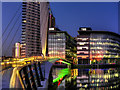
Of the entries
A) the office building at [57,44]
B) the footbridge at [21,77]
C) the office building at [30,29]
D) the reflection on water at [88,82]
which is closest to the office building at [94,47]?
the office building at [57,44]

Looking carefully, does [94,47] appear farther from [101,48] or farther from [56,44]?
[56,44]

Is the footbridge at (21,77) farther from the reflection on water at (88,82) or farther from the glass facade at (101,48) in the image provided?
the glass facade at (101,48)

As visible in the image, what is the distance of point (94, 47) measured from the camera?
120 metres

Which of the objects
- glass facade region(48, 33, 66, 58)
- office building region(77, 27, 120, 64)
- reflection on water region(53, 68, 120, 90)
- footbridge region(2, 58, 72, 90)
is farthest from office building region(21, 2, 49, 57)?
footbridge region(2, 58, 72, 90)

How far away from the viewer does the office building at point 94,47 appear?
11788 centimetres

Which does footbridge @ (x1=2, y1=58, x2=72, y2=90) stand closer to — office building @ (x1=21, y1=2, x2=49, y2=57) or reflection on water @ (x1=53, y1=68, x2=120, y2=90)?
reflection on water @ (x1=53, y1=68, x2=120, y2=90)

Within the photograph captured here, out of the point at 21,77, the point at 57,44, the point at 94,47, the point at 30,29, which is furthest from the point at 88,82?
the point at 30,29

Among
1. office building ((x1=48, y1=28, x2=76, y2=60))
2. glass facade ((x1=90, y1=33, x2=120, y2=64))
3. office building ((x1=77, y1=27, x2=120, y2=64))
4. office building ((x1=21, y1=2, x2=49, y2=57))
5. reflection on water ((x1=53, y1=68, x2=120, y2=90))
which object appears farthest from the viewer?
office building ((x1=21, y1=2, x2=49, y2=57))

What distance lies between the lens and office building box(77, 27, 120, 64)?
387 feet

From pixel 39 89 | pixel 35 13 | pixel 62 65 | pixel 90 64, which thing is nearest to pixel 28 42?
pixel 35 13

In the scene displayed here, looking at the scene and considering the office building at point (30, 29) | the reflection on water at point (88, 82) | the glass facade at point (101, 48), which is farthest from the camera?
the office building at point (30, 29)

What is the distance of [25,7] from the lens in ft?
463

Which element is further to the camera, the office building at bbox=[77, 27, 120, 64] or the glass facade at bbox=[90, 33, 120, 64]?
the glass facade at bbox=[90, 33, 120, 64]

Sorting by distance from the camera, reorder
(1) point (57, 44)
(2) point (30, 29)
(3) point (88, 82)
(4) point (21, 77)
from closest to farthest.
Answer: (4) point (21, 77) < (3) point (88, 82) < (1) point (57, 44) < (2) point (30, 29)
